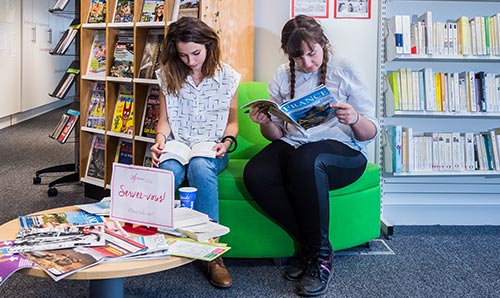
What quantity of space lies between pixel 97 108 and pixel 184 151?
1510 millimetres

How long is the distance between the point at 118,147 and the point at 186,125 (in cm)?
118

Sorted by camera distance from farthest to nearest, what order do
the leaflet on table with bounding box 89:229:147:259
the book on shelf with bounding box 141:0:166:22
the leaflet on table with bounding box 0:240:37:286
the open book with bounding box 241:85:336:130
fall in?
the book on shelf with bounding box 141:0:166:22
the open book with bounding box 241:85:336:130
the leaflet on table with bounding box 89:229:147:259
the leaflet on table with bounding box 0:240:37:286

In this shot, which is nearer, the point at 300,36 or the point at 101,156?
the point at 300,36

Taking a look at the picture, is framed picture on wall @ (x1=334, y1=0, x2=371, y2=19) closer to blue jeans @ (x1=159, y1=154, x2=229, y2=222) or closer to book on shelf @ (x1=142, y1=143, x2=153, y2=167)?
blue jeans @ (x1=159, y1=154, x2=229, y2=222)

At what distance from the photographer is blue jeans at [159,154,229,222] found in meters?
2.16

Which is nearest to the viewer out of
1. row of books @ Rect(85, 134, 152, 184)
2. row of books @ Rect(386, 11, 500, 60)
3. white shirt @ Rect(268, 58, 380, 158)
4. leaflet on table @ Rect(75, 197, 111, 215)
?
leaflet on table @ Rect(75, 197, 111, 215)

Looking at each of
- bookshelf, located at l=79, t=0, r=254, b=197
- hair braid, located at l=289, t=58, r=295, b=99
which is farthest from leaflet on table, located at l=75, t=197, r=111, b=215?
bookshelf, located at l=79, t=0, r=254, b=197

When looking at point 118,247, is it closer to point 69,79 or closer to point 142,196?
point 142,196

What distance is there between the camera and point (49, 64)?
8312 millimetres

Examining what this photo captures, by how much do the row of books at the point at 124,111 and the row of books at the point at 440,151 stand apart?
52.8 inches

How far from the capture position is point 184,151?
2301 mm

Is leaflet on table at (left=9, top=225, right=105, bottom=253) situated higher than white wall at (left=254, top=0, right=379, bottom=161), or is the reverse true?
white wall at (left=254, top=0, right=379, bottom=161)

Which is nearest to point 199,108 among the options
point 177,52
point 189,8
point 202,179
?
point 177,52

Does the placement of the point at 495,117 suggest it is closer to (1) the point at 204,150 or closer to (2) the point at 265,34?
(2) the point at 265,34
